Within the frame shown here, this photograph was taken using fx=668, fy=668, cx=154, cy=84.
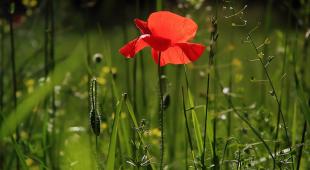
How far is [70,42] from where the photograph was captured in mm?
8047

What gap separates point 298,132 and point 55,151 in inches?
31.5

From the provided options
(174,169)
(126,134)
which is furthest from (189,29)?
(174,169)

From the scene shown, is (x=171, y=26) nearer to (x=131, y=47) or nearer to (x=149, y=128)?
(x=131, y=47)

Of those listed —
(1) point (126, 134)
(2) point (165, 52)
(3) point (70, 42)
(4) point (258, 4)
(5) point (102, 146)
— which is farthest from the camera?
(4) point (258, 4)

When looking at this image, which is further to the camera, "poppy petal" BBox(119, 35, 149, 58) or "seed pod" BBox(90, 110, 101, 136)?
"poppy petal" BBox(119, 35, 149, 58)

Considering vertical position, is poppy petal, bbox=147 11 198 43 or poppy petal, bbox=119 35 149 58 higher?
poppy petal, bbox=147 11 198 43

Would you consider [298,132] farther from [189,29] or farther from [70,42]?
[70,42]

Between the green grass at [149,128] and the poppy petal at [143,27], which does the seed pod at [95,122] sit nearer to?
the green grass at [149,128]

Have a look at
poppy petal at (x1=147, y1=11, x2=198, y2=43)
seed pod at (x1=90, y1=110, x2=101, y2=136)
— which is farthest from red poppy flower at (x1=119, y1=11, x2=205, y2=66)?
seed pod at (x1=90, y1=110, x2=101, y2=136)

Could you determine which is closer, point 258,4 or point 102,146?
point 102,146

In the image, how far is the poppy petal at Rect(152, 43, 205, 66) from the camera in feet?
3.80

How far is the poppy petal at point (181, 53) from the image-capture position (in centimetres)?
116

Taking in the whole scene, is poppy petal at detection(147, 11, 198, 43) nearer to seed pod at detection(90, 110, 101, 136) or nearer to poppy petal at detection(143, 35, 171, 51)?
poppy petal at detection(143, 35, 171, 51)

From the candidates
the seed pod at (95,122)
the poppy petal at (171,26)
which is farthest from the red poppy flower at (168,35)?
the seed pod at (95,122)
